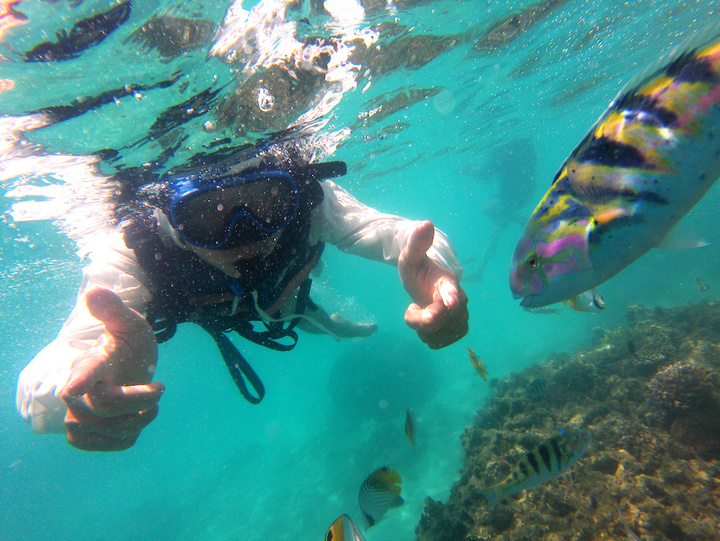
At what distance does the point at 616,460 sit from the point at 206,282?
6.75 metres

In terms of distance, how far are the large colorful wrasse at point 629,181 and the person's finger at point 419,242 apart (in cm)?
53

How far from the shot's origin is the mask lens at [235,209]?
3436mm

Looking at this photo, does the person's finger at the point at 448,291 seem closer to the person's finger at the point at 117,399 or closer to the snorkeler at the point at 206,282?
the snorkeler at the point at 206,282

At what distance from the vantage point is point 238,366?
4262 mm

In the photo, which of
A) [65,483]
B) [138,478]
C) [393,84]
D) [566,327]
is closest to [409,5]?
[393,84]

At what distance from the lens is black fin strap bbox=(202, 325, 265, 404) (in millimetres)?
4121

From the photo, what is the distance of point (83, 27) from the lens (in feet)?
14.2

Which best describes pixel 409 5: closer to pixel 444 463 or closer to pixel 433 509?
pixel 433 509

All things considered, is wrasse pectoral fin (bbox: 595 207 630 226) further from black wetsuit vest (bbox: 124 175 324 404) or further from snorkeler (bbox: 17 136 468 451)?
black wetsuit vest (bbox: 124 175 324 404)

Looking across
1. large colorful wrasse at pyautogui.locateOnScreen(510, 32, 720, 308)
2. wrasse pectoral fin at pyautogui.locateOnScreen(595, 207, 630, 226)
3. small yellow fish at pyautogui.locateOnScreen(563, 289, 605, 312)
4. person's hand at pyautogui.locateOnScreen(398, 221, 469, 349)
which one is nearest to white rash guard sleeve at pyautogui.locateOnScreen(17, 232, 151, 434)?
person's hand at pyautogui.locateOnScreen(398, 221, 469, 349)

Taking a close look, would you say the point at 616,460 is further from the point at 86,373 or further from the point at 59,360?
the point at 59,360

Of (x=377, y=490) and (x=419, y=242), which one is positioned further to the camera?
(x=377, y=490)

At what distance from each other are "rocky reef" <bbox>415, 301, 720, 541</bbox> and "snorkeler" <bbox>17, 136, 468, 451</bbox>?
3.39m

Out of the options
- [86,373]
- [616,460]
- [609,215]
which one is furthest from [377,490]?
[609,215]
